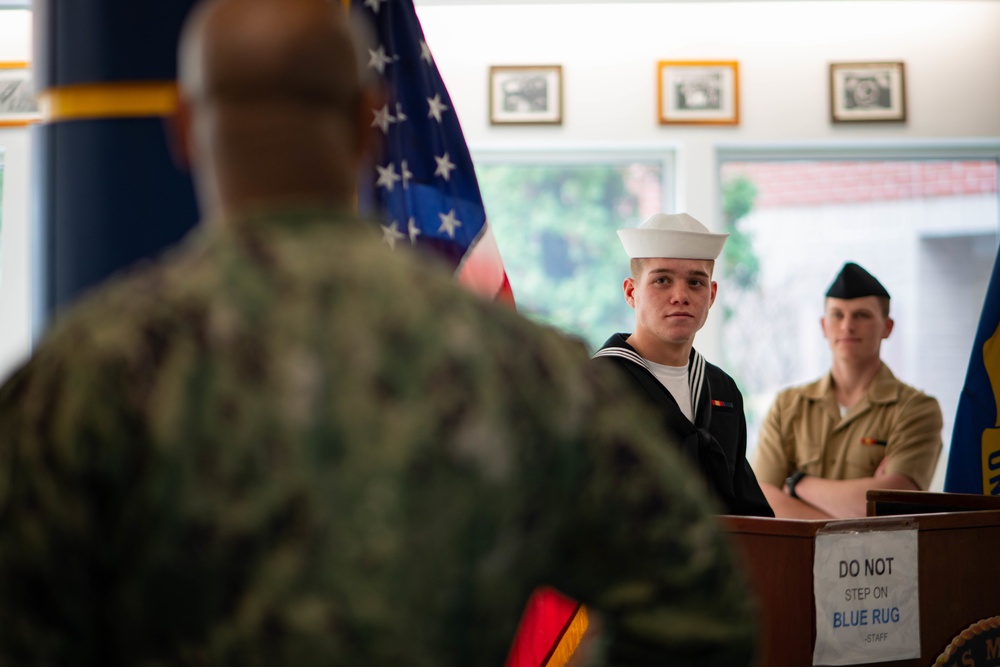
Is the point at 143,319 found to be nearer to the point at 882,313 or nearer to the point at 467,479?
the point at 467,479


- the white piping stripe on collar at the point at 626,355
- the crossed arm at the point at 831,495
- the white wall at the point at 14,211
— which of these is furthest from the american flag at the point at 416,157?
the white wall at the point at 14,211

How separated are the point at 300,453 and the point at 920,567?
202cm

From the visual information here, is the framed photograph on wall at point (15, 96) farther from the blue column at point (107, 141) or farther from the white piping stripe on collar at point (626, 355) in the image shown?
the blue column at point (107, 141)

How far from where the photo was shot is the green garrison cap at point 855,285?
13.3 ft

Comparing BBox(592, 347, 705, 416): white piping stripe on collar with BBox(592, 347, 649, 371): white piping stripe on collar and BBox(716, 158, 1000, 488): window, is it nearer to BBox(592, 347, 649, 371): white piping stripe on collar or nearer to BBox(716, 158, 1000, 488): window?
BBox(592, 347, 649, 371): white piping stripe on collar

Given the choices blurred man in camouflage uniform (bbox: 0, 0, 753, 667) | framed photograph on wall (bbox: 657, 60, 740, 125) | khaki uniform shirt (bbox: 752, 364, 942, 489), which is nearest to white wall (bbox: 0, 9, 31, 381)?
framed photograph on wall (bbox: 657, 60, 740, 125)

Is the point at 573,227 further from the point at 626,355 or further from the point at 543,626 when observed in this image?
the point at 543,626

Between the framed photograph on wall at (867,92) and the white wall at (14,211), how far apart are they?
12.3ft

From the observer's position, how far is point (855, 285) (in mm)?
4051

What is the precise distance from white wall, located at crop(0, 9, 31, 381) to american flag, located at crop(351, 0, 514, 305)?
335 cm

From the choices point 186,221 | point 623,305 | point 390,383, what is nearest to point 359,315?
point 390,383

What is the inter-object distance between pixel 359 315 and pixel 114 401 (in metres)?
0.16

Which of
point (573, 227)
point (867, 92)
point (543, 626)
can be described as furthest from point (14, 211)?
point (867, 92)

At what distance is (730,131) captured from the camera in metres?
5.12
